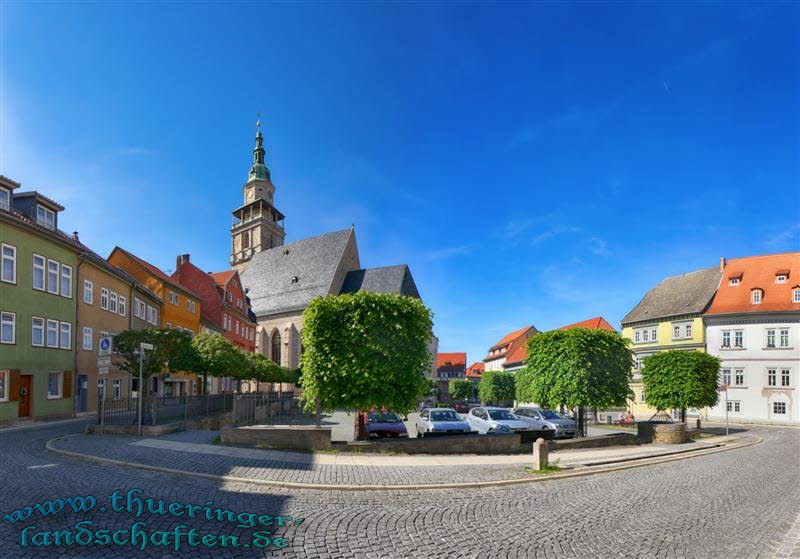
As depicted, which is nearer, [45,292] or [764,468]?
[764,468]

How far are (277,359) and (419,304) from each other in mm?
49424

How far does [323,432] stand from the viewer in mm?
15281

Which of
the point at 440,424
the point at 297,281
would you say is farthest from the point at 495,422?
the point at 297,281

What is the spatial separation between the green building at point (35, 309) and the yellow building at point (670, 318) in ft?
143

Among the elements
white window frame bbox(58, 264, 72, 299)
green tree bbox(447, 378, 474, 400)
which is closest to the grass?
white window frame bbox(58, 264, 72, 299)

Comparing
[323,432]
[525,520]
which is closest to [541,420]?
[323,432]

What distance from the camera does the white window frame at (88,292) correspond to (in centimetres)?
Result: 2730

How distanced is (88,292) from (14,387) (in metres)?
7.71

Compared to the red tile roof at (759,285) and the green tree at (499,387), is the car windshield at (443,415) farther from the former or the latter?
the green tree at (499,387)

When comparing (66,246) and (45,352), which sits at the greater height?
(66,246)

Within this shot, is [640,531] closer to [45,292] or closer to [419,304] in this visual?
[419,304]

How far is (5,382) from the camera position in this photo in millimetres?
21016

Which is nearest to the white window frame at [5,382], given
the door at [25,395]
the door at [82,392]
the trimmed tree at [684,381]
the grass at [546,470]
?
the door at [25,395]

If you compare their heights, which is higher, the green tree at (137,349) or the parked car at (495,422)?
the green tree at (137,349)
